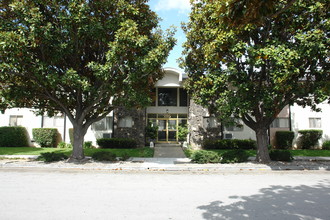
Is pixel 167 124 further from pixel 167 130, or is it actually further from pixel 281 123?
pixel 281 123

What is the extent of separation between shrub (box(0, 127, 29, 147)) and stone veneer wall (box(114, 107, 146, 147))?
7.76m

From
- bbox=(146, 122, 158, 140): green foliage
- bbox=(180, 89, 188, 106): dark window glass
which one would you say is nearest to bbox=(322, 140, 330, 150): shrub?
bbox=(180, 89, 188, 106): dark window glass

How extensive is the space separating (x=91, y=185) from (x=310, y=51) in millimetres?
9648

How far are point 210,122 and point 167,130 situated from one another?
424 centimetres

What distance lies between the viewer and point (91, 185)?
7.33 metres

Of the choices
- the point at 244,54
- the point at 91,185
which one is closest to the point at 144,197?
the point at 91,185

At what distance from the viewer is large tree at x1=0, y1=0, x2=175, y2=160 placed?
984 centimetres

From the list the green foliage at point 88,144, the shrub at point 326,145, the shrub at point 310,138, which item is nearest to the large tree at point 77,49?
the green foliage at point 88,144

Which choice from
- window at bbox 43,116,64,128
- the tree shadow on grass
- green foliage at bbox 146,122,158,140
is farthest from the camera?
green foliage at bbox 146,122,158,140

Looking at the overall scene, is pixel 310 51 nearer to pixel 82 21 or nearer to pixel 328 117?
pixel 82 21

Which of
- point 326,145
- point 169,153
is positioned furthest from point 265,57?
point 326,145

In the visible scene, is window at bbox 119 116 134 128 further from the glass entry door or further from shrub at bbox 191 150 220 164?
shrub at bbox 191 150 220 164

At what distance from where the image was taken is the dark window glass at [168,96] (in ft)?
73.3

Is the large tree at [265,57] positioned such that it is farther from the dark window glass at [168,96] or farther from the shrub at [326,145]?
the dark window glass at [168,96]
